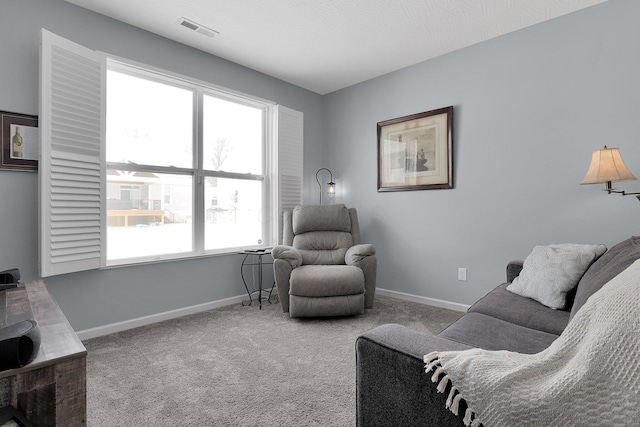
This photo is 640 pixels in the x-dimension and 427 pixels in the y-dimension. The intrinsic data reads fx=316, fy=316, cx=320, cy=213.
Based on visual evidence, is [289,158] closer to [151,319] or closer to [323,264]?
[323,264]

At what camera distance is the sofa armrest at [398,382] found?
0.83 metres

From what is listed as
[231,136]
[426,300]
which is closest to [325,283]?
[426,300]

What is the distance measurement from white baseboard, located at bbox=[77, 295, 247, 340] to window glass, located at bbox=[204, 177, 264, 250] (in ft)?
1.95

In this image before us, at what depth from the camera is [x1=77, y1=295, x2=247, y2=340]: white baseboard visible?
2.54 meters

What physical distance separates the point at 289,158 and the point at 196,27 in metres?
1.70

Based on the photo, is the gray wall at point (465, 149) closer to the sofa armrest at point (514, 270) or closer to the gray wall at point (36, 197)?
the gray wall at point (36, 197)

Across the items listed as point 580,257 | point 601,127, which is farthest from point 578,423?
point 601,127

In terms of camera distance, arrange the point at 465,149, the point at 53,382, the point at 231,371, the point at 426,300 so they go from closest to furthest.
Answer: the point at 53,382, the point at 231,371, the point at 465,149, the point at 426,300

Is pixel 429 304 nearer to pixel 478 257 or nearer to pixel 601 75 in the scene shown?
pixel 478 257

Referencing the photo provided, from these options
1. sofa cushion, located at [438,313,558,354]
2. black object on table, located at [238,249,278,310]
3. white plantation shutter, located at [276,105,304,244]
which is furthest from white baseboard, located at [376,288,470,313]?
sofa cushion, located at [438,313,558,354]

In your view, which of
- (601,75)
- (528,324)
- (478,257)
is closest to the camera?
(528,324)

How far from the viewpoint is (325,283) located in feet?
9.53

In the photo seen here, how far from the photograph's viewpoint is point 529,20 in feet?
8.89

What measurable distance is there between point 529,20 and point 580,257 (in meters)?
2.12
